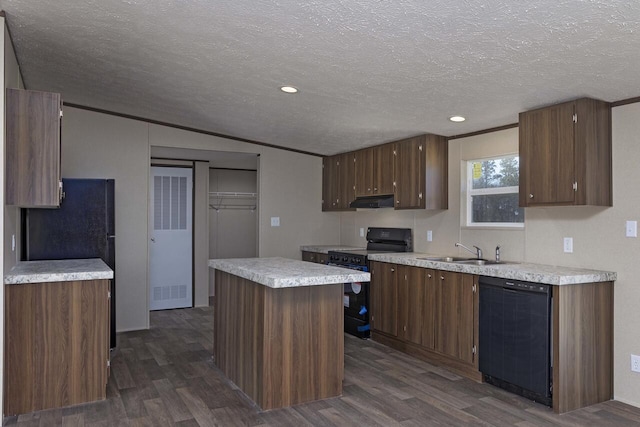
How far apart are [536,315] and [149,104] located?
3.85m

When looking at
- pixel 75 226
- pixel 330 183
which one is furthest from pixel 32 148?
pixel 330 183

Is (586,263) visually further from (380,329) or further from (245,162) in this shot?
(245,162)

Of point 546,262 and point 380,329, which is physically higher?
point 546,262

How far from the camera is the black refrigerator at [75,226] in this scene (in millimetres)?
4219

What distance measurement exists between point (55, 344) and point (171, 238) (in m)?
3.57

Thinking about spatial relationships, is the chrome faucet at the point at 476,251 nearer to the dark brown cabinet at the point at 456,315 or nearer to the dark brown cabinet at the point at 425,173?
the dark brown cabinet at the point at 425,173

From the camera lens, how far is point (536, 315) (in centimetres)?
322

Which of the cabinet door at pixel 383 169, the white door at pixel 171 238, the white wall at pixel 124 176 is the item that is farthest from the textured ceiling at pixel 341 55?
the white door at pixel 171 238

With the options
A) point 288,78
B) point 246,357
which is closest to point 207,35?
point 288,78

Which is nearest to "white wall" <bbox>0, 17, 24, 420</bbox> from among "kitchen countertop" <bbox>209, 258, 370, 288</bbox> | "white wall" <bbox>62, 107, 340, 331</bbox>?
"kitchen countertop" <bbox>209, 258, 370, 288</bbox>

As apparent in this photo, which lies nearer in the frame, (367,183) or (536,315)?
(536,315)

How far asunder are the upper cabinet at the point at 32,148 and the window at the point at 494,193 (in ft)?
11.6

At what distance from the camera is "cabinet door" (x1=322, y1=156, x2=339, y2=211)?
6.30 m

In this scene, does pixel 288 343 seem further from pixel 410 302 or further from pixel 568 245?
pixel 568 245
